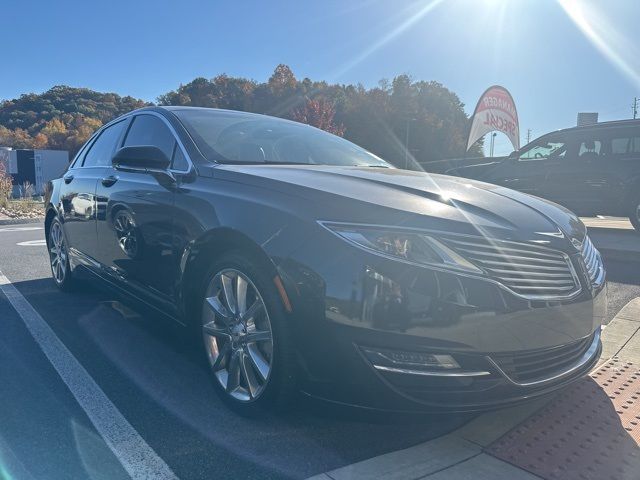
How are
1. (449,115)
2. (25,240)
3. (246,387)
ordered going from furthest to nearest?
(449,115), (25,240), (246,387)

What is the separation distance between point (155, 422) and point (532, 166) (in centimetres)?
866

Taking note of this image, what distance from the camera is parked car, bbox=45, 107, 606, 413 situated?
2070 mm

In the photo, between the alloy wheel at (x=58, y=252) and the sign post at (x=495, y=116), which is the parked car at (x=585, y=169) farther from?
the sign post at (x=495, y=116)

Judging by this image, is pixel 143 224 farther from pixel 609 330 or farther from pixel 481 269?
pixel 609 330

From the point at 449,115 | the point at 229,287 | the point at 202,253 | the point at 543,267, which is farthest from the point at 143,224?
the point at 449,115

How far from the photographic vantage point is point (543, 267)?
2.29 metres

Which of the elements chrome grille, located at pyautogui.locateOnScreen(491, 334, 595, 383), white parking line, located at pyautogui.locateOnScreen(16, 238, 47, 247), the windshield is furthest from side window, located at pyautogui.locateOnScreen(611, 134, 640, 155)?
white parking line, located at pyautogui.locateOnScreen(16, 238, 47, 247)

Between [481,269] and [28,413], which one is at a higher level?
[481,269]

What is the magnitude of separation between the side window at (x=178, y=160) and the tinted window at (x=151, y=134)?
4cm

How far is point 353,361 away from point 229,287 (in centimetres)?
84

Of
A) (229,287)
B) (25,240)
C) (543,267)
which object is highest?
(543,267)

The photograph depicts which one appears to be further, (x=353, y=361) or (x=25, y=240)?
(x=25, y=240)

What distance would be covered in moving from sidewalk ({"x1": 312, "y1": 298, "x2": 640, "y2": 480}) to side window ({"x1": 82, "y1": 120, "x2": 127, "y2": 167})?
3139mm

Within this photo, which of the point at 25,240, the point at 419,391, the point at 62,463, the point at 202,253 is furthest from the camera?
the point at 25,240
